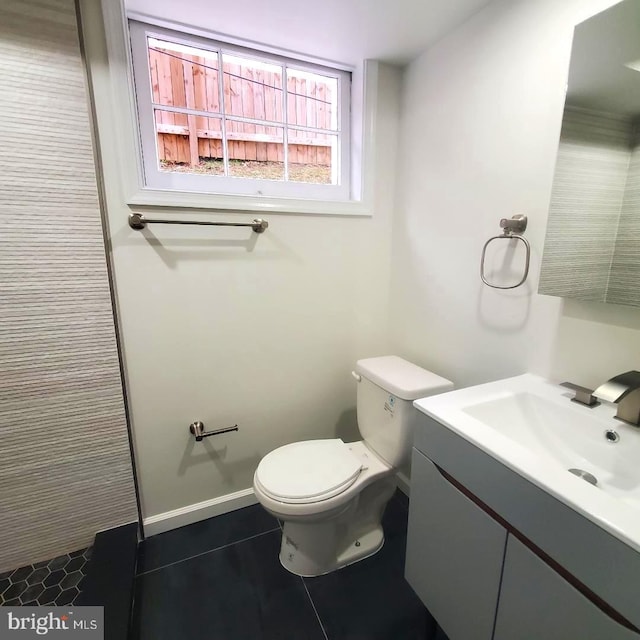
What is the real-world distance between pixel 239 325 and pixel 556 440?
124 centimetres

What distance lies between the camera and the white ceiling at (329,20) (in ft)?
3.91

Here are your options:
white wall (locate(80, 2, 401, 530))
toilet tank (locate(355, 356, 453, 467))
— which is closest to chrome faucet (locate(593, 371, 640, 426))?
toilet tank (locate(355, 356, 453, 467))

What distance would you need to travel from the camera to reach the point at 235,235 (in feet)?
4.83

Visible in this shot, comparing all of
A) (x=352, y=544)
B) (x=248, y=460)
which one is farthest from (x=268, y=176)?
(x=352, y=544)

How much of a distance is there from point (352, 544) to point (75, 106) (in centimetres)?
198

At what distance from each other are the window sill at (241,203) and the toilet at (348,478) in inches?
29.7

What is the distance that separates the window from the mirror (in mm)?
1001

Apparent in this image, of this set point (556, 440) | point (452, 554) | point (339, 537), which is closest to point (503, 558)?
point (452, 554)

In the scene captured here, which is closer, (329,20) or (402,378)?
(329,20)

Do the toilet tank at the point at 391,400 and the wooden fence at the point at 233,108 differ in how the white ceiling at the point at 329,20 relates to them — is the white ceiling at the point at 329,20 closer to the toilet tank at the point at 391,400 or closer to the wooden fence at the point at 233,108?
the wooden fence at the point at 233,108

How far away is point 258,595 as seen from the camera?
1302 millimetres

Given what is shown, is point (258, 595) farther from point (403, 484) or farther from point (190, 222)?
point (190, 222)

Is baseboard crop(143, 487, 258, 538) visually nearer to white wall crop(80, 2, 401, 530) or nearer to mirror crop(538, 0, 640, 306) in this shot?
white wall crop(80, 2, 401, 530)

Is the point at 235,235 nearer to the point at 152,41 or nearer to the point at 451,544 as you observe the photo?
the point at 152,41
